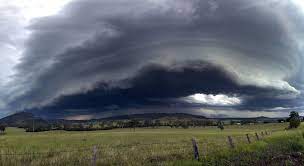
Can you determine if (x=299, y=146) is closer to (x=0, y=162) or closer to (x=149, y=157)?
(x=149, y=157)

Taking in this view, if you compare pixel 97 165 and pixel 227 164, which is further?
pixel 97 165

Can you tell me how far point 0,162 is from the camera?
894 inches

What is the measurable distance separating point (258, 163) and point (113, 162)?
336 inches

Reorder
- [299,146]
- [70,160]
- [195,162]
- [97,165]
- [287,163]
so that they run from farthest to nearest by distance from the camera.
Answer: [299,146] < [70,160] < [97,165] < [195,162] < [287,163]

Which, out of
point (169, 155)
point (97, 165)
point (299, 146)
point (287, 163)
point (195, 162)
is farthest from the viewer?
point (299, 146)

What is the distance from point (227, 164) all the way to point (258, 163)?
1.67 metres

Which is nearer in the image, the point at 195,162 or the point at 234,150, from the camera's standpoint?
the point at 195,162

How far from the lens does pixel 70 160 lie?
23.5 m

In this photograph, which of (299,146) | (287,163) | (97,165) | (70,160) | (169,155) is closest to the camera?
(287,163)

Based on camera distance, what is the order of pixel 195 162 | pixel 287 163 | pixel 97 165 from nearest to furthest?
pixel 287 163, pixel 195 162, pixel 97 165

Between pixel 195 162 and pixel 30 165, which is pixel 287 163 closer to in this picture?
pixel 195 162

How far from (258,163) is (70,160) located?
1174 cm

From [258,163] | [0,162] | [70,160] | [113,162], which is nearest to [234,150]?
[258,163]

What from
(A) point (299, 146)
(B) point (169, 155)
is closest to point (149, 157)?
(B) point (169, 155)
